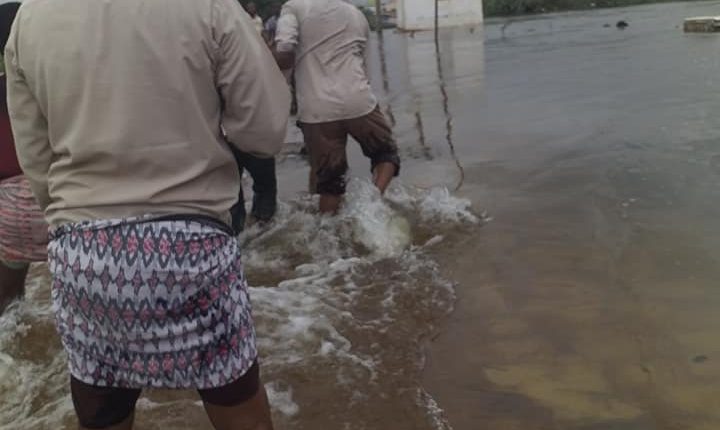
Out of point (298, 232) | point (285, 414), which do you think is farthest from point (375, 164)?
point (285, 414)

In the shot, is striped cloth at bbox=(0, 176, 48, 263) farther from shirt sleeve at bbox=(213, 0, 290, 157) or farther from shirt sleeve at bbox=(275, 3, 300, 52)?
shirt sleeve at bbox=(275, 3, 300, 52)

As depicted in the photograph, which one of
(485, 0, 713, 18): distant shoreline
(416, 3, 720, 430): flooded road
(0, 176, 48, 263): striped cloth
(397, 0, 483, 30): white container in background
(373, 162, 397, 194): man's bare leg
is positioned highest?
(0, 176, 48, 263): striped cloth

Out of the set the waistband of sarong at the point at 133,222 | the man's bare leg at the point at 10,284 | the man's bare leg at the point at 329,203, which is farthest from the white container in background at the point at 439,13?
the waistband of sarong at the point at 133,222

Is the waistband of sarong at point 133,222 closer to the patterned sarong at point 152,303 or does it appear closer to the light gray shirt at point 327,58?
the patterned sarong at point 152,303

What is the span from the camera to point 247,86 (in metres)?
1.89

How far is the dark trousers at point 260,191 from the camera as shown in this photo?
4.93 meters

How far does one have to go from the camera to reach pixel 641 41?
15945 millimetres

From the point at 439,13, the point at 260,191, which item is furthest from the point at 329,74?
the point at 439,13

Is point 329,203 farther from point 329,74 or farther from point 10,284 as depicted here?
point 10,284

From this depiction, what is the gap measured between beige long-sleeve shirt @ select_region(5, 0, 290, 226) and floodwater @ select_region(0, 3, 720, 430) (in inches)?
53.0

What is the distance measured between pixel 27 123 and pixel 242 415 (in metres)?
0.94

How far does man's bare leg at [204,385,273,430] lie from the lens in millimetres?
1977

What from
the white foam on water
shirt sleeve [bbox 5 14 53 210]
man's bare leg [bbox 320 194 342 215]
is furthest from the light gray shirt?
shirt sleeve [bbox 5 14 53 210]

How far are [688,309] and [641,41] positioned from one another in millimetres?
13977
